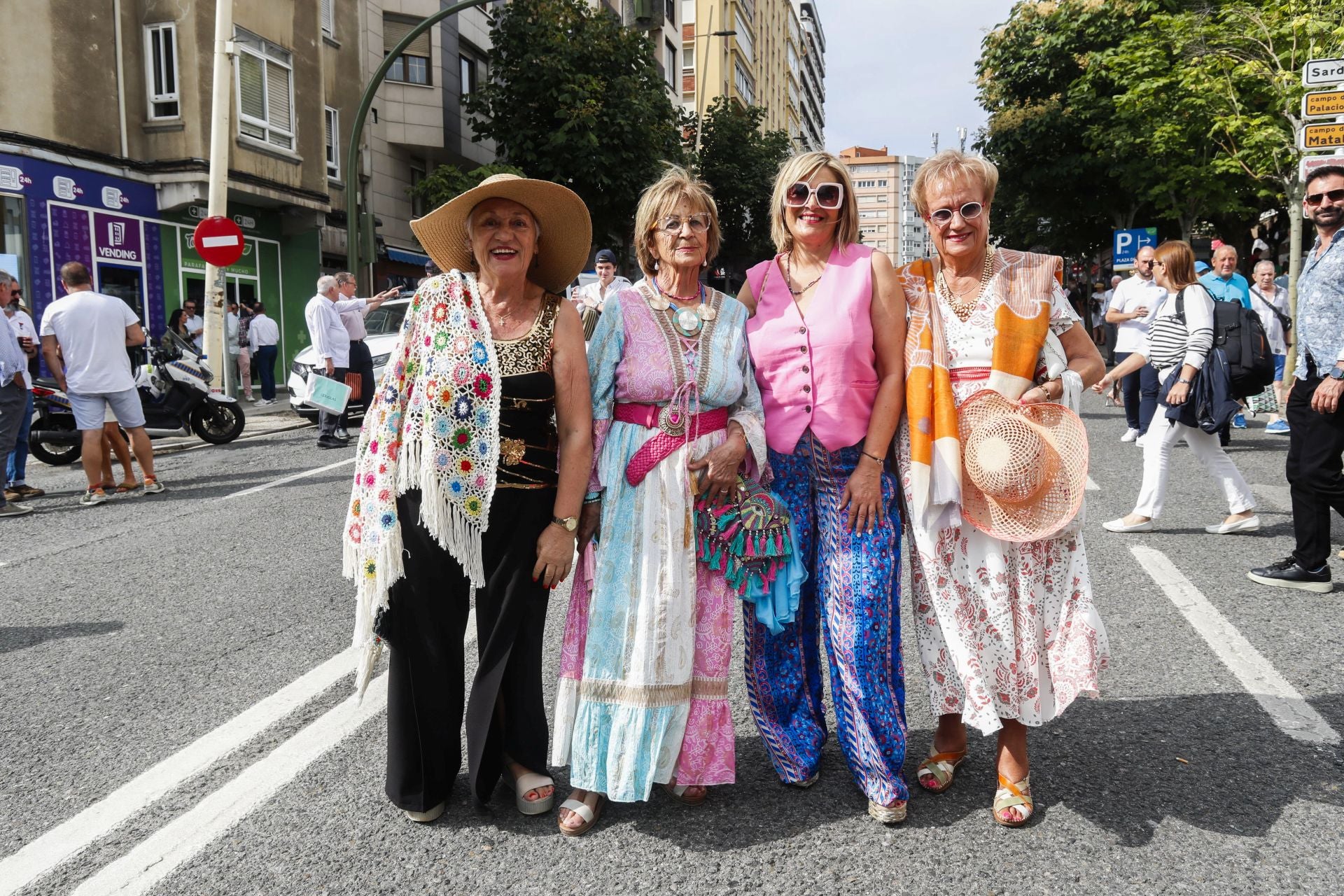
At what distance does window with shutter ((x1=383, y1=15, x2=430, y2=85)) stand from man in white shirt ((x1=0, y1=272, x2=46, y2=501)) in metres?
16.4

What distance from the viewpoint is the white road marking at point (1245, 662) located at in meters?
3.55

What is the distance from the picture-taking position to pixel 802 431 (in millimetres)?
3059

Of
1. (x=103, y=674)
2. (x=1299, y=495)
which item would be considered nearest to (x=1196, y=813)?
(x=1299, y=495)

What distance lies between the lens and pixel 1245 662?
423 centimetres

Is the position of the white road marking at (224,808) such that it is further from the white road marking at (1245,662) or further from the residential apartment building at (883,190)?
the residential apartment building at (883,190)

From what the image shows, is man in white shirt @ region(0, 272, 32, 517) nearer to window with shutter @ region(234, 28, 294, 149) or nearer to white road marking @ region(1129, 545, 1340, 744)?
white road marking @ region(1129, 545, 1340, 744)

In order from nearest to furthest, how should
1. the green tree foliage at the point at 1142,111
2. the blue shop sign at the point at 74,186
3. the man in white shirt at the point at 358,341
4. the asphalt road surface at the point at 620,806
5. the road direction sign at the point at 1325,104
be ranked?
the asphalt road surface at the point at 620,806 < the road direction sign at the point at 1325,104 < the man in white shirt at the point at 358,341 < the blue shop sign at the point at 74,186 < the green tree foliage at the point at 1142,111

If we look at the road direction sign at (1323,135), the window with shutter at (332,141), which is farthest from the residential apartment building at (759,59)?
the road direction sign at (1323,135)

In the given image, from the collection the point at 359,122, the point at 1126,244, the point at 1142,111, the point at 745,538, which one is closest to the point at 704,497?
the point at 745,538

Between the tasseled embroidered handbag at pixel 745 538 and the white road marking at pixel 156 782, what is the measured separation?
180 centimetres

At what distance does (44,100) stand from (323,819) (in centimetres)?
Result: 1688

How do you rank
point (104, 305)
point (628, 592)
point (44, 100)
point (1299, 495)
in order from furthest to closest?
point (44, 100)
point (104, 305)
point (1299, 495)
point (628, 592)

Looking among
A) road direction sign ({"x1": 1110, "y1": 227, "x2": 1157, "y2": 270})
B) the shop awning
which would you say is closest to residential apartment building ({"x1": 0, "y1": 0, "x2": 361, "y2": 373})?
the shop awning

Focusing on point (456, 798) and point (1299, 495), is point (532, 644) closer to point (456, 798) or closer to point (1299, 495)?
point (456, 798)
